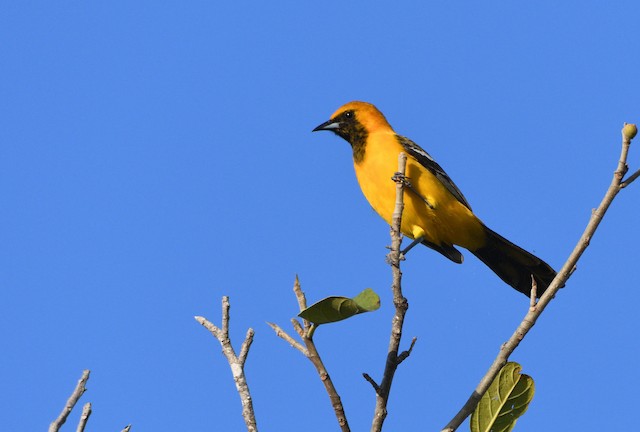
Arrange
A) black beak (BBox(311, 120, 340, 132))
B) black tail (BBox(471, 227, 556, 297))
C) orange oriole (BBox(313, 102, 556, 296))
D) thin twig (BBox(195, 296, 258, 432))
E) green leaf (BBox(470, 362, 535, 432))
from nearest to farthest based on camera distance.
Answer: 1. thin twig (BBox(195, 296, 258, 432))
2. green leaf (BBox(470, 362, 535, 432))
3. black tail (BBox(471, 227, 556, 297))
4. orange oriole (BBox(313, 102, 556, 296))
5. black beak (BBox(311, 120, 340, 132))

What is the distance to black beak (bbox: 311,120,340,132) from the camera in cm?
709

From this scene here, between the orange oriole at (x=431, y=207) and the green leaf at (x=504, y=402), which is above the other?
the orange oriole at (x=431, y=207)

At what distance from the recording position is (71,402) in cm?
229

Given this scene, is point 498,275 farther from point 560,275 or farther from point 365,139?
point 560,275

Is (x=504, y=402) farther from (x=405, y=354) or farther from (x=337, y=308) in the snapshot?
(x=337, y=308)

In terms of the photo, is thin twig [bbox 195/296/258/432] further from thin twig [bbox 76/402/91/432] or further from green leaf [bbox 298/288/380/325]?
thin twig [bbox 76/402/91/432]

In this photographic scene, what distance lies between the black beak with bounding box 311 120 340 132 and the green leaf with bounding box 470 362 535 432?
4553mm

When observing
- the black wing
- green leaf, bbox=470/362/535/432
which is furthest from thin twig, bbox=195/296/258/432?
the black wing

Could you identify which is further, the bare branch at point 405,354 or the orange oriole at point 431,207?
the orange oriole at point 431,207

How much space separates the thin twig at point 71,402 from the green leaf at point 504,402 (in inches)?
48.5

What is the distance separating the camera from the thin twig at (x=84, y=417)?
7.26 feet

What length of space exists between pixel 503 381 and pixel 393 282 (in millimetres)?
499

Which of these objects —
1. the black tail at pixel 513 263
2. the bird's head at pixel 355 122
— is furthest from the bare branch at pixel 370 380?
the bird's head at pixel 355 122

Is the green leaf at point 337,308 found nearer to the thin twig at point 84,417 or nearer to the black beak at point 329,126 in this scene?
the thin twig at point 84,417
